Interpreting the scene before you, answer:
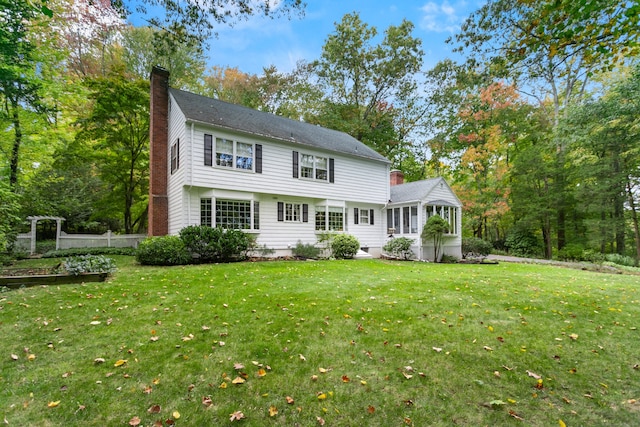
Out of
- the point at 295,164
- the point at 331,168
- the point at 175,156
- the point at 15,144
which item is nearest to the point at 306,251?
the point at 295,164

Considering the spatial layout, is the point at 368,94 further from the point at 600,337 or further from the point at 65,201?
the point at 600,337

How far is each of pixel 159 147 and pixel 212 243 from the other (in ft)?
21.8

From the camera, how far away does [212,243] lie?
36.9 feet

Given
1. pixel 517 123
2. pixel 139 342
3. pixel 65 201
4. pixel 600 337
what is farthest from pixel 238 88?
pixel 600 337

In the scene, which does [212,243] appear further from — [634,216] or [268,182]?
[634,216]

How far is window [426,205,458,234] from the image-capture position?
17531 mm

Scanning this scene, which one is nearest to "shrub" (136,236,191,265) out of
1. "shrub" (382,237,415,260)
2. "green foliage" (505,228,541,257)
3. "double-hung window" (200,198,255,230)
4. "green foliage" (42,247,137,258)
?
"double-hung window" (200,198,255,230)

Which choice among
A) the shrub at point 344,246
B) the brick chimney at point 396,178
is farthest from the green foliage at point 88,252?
the brick chimney at point 396,178

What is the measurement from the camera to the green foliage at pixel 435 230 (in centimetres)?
1602

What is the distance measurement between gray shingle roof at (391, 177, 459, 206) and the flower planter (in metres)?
15.0

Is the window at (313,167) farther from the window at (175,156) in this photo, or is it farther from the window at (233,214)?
the window at (175,156)

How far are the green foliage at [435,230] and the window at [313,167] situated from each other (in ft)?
19.5

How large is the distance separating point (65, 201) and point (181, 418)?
19994 millimetres

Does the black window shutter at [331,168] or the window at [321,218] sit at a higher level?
the black window shutter at [331,168]
